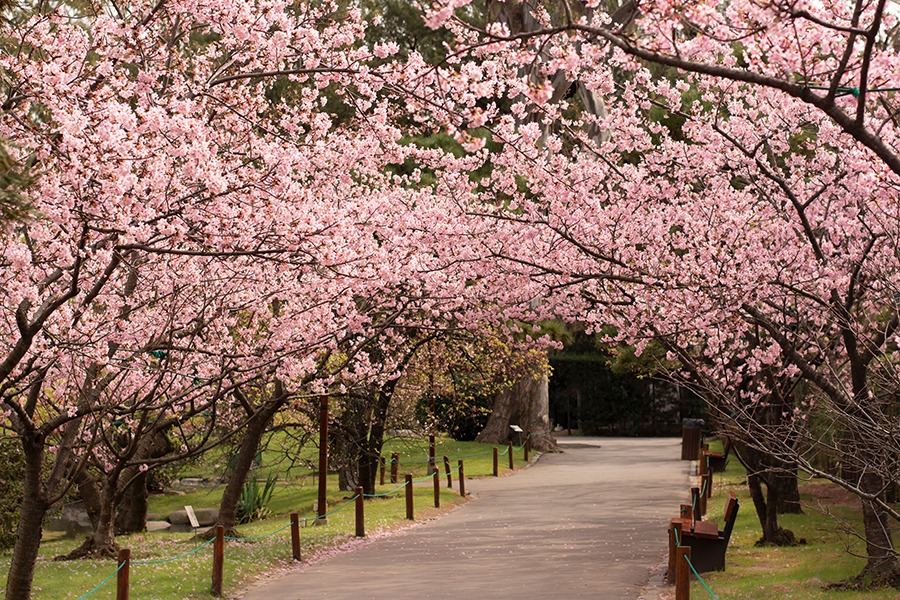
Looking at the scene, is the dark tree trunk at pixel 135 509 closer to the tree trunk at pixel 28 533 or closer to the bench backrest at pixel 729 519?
the tree trunk at pixel 28 533

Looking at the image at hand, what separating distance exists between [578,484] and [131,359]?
1414 centimetres

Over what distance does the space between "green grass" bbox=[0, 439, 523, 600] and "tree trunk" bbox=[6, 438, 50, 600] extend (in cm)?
213

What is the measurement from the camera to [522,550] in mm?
14219

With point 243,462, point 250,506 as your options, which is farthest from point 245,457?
point 250,506

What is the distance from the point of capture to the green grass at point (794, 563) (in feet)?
34.7

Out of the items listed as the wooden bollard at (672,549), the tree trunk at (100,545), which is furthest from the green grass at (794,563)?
the tree trunk at (100,545)

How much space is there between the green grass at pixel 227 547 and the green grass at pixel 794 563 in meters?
5.40

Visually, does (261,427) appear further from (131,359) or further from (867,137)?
(867,137)

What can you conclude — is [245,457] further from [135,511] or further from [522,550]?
[135,511]

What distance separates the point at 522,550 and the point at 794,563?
3560mm

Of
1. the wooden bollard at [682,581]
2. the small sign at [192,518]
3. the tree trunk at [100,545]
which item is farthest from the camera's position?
the small sign at [192,518]

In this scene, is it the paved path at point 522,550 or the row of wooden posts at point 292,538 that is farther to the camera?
the paved path at point 522,550

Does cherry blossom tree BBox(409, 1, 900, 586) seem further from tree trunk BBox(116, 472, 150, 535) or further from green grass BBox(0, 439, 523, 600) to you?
tree trunk BBox(116, 472, 150, 535)

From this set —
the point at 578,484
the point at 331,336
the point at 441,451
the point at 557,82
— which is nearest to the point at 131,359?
the point at 331,336
